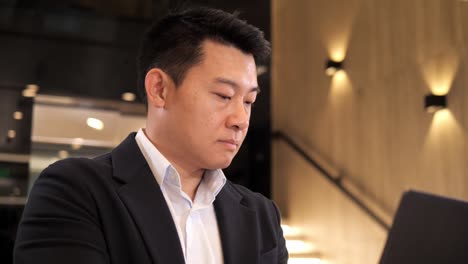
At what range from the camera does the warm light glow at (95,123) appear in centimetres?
581

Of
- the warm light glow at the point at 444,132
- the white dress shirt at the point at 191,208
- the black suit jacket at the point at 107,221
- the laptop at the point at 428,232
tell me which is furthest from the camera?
the warm light glow at the point at 444,132

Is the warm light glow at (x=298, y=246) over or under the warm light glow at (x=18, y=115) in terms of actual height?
under

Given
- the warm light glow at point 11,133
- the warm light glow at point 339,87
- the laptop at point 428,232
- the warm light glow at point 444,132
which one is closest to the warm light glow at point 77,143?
the warm light glow at point 11,133

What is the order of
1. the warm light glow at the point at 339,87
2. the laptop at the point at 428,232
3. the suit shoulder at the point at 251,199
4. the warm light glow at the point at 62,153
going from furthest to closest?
the warm light glow at the point at 62,153
the warm light glow at the point at 339,87
the suit shoulder at the point at 251,199
the laptop at the point at 428,232

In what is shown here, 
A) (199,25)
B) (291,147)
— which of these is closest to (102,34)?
(291,147)

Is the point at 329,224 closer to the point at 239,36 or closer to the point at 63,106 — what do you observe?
the point at 63,106

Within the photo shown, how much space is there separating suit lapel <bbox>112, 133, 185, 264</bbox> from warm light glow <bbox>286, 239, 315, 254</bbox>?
14.8 feet

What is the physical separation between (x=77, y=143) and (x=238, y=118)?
473 centimetres

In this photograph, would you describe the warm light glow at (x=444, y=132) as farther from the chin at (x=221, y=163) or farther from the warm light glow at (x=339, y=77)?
the chin at (x=221, y=163)

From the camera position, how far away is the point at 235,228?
4.71 ft

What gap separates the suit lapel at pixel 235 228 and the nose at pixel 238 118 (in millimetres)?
280

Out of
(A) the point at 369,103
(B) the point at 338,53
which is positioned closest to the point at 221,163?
(A) the point at 369,103

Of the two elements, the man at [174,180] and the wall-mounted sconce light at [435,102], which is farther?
the wall-mounted sconce light at [435,102]

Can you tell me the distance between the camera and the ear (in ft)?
4.50
